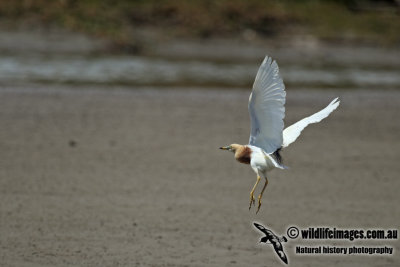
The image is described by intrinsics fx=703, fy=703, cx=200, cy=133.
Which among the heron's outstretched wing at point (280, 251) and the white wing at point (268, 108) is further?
the heron's outstretched wing at point (280, 251)

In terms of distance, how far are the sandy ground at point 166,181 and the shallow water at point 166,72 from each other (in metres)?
1.58

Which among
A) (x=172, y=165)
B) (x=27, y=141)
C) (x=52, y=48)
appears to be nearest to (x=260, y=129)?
(x=172, y=165)

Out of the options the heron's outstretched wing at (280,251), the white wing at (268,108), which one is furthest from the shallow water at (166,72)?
the white wing at (268,108)

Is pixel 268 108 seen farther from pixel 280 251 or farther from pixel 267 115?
pixel 280 251

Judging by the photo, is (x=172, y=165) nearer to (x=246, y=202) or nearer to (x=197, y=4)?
(x=246, y=202)

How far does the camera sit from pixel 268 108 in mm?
5715

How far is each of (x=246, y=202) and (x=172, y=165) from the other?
1.63 metres

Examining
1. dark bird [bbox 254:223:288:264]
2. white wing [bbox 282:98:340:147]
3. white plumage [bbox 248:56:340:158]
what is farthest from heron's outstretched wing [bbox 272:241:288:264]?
white plumage [bbox 248:56:340:158]

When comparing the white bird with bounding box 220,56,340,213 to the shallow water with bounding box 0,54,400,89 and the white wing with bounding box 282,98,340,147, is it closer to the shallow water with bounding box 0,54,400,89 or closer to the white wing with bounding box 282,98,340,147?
the white wing with bounding box 282,98,340,147

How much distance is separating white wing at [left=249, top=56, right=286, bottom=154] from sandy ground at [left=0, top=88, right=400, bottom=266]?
1.62 m

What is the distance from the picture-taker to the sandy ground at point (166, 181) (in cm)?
709

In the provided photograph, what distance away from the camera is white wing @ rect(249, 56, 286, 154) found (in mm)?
5641

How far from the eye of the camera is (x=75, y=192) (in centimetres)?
859

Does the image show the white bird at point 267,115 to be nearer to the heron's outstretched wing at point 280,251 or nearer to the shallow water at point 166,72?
the heron's outstretched wing at point 280,251
